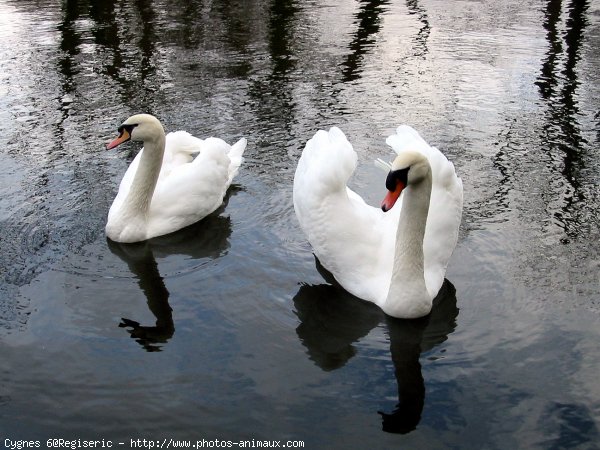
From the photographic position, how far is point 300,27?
648 inches

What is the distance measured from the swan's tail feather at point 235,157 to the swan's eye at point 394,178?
3.28 metres

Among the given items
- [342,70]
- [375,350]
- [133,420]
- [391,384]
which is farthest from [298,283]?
[342,70]

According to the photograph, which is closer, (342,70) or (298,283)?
(298,283)

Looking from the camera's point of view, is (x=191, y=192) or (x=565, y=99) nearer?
(x=191, y=192)

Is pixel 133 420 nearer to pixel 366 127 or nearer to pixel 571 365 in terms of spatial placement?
pixel 571 365

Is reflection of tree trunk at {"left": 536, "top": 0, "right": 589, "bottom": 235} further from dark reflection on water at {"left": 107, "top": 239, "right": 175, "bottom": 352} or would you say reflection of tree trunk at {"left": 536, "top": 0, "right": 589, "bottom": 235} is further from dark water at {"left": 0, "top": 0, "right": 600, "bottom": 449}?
dark reflection on water at {"left": 107, "top": 239, "right": 175, "bottom": 352}

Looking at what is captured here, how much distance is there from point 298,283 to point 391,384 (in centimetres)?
156

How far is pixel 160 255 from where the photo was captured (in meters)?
7.30

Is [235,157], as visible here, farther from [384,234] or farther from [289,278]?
[384,234]

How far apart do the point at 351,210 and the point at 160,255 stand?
197 cm

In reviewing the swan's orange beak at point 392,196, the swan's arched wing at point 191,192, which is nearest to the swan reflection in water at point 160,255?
the swan's arched wing at point 191,192

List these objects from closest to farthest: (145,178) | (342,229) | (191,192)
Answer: (342,229)
(145,178)
(191,192)

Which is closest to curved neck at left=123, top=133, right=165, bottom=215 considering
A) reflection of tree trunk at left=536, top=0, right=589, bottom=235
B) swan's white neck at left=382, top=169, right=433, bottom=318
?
swan's white neck at left=382, top=169, right=433, bottom=318

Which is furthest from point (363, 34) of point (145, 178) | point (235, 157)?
point (145, 178)
